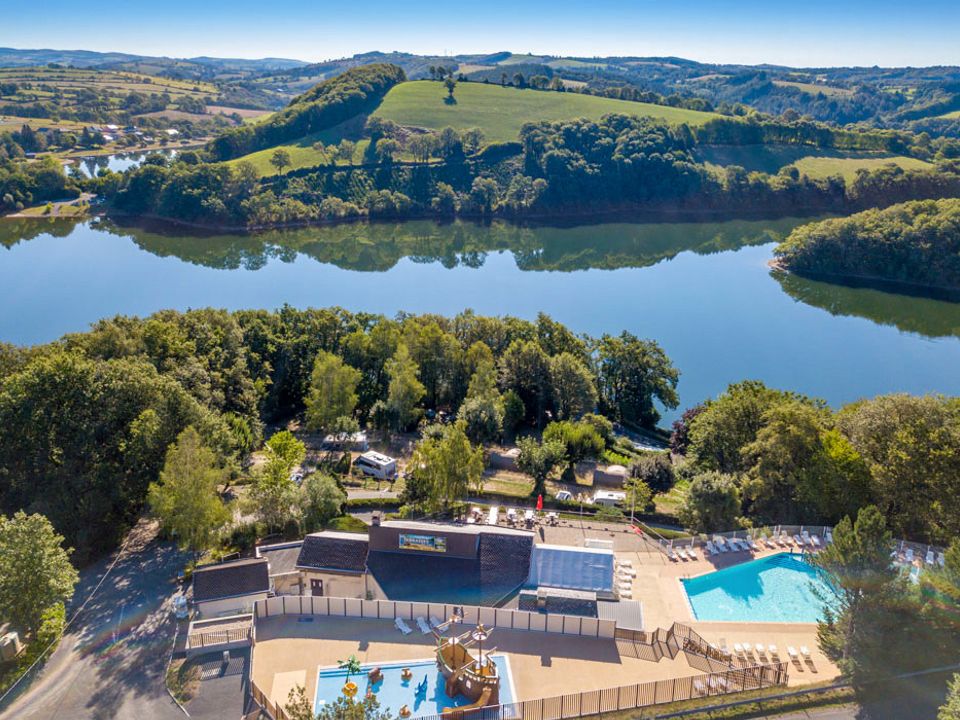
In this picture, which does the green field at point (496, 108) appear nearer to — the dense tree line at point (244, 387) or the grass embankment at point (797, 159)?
the grass embankment at point (797, 159)

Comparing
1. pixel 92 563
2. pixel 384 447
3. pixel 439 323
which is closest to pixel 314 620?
pixel 92 563

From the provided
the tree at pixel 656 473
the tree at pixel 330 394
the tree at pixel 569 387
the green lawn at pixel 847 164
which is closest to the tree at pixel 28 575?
the tree at pixel 330 394

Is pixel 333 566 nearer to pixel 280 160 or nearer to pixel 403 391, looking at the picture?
pixel 403 391

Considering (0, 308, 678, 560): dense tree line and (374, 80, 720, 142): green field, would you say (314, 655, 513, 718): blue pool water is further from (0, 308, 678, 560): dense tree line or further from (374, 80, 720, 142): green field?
(374, 80, 720, 142): green field

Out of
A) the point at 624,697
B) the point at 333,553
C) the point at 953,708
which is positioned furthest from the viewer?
the point at 333,553

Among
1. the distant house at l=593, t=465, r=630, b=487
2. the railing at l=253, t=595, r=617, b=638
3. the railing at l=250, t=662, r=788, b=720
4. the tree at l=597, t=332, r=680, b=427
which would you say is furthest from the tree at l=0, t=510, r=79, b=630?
the tree at l=597, t=332, r=680, b=427

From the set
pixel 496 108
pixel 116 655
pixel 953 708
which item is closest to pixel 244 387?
pixel 116 655
